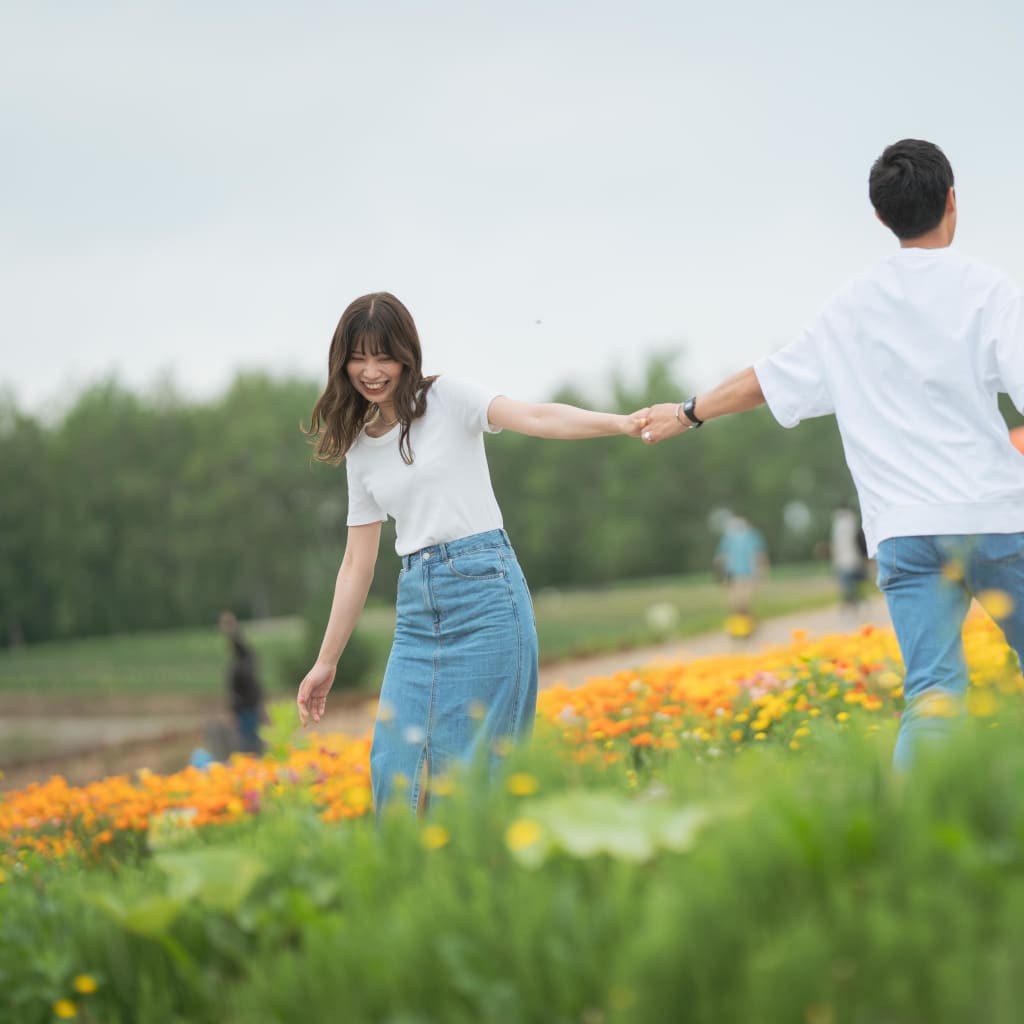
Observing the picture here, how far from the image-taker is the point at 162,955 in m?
2.51

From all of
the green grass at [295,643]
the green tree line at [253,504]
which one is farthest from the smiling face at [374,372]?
the green tree line at [253,504]

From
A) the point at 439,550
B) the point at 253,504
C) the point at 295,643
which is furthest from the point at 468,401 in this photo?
the point at 253,504

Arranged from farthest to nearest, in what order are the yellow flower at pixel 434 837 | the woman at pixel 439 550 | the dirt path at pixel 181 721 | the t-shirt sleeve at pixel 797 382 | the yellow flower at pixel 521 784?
the dirt path at pixel 181 721, the woman at pixel 439 550, the t-shirt sleeve at pixel 797 382, the yellow flower at pixel 521 784, the yellow flower at pixel 434 837

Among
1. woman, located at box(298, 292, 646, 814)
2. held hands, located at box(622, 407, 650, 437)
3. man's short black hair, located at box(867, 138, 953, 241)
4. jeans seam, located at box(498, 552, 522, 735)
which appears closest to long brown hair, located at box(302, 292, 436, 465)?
woman, located at box(298, 292, 646, 814)

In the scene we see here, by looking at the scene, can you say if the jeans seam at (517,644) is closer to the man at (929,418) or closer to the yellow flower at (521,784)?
the man at (929,418)

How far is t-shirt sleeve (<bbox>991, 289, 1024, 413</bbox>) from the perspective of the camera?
2987mm

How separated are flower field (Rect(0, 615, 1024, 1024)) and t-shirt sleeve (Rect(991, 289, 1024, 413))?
909 mm

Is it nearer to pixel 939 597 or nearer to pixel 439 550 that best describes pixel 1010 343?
pixel 939 597

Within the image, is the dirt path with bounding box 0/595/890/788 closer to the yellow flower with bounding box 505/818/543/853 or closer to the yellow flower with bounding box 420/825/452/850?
the yellow flower with bounding box 420/825/452/850

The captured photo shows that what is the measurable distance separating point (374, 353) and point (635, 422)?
927mm

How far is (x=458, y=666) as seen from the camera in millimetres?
3740

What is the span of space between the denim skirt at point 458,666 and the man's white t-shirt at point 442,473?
0.06 m

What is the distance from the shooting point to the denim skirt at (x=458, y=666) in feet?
12.2

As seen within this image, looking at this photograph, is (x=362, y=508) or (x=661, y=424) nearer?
(x=362, y=508)
